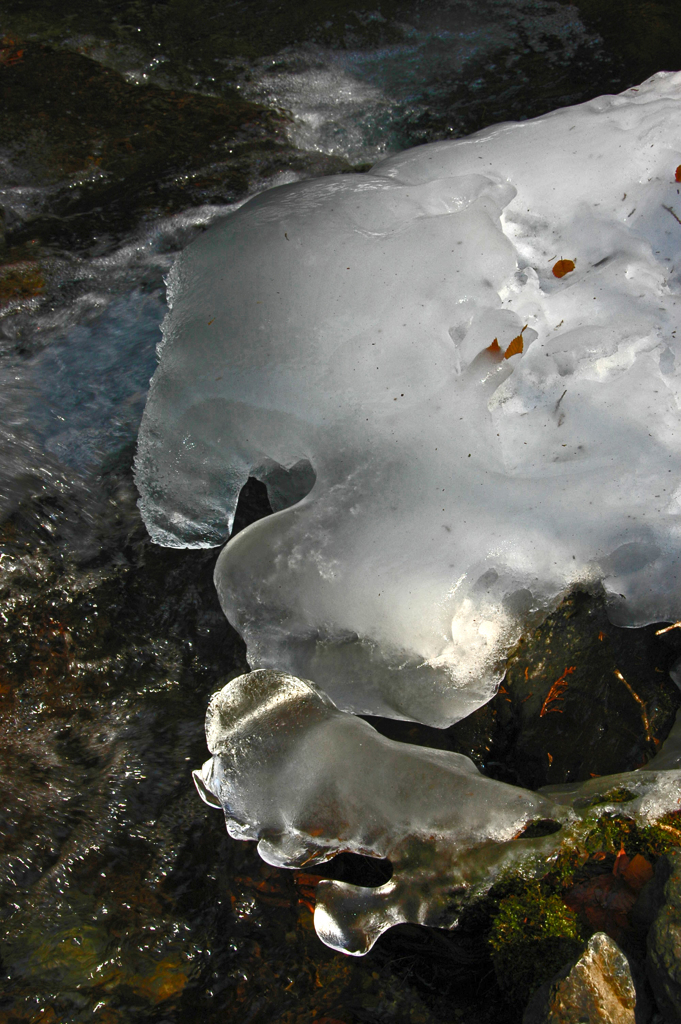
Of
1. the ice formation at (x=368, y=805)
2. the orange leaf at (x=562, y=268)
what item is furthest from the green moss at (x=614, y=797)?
the orange leaf at (x=562, y=268)

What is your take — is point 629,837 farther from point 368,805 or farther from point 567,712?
point 368,805

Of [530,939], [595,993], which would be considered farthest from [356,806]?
[595,993]

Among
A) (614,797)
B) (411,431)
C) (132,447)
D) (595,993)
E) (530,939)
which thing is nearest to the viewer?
(595,993)

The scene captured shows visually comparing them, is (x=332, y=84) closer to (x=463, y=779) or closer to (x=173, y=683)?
(x=173, y=683)

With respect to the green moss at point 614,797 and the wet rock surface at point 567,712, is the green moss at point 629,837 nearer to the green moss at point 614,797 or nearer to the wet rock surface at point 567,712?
the green moss at point 614,797

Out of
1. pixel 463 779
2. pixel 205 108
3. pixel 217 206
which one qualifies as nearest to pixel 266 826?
pixel 463 779

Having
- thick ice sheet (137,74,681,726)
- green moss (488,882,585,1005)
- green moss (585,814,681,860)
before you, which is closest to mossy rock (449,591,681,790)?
thick ice sheet (137,74,681,726)
